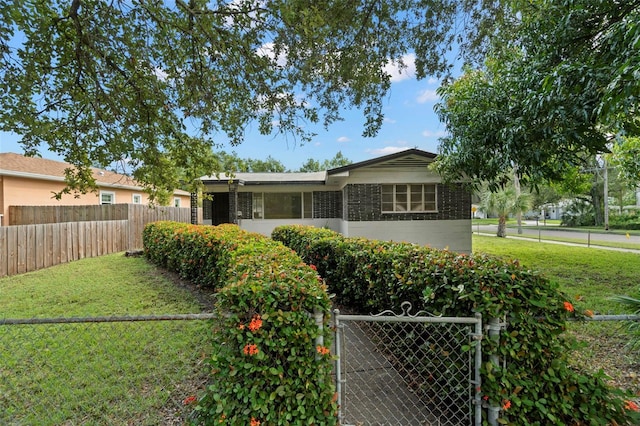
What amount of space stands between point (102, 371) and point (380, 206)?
32.5ft

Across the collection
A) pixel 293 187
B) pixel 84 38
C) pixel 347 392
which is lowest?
pixel 347 392

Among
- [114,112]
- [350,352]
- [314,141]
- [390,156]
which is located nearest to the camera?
[350,352]

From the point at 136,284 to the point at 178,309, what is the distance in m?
2.50

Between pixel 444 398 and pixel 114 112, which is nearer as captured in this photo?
pixel 444 398

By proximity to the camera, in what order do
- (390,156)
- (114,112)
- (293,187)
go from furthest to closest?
(293,187), (390,156), (114,112)

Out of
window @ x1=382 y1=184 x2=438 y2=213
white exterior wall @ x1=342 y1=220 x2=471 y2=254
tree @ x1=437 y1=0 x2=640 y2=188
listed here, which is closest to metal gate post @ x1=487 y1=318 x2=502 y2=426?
tree @ x1=437 y1=0 x2=640 y2=188

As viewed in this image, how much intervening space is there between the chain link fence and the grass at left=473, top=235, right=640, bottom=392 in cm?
352

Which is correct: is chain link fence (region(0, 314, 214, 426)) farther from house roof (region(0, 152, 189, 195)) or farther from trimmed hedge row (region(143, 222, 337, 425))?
house roof (region(0, 152, 189, 195))

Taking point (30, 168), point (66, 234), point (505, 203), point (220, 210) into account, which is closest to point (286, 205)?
point (220, 210)

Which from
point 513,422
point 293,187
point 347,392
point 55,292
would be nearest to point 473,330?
point 513,422

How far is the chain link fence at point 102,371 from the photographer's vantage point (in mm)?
2762

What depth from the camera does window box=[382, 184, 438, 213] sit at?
39.8ft

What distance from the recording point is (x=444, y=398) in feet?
8.85

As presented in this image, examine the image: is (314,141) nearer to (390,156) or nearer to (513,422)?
(513,422)
